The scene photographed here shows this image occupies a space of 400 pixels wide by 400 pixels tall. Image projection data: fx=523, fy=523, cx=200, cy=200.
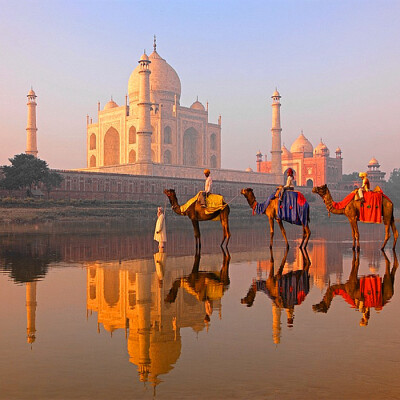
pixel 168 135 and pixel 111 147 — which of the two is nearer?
pixel 168 135

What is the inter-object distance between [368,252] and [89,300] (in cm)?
806

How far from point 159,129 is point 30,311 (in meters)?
53.1

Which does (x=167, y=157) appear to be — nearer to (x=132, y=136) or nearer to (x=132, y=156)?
(x=132, y=156)

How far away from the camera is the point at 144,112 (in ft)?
162

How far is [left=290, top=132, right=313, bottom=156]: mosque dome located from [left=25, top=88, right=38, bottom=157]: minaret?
124 feet

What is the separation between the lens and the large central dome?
195ft

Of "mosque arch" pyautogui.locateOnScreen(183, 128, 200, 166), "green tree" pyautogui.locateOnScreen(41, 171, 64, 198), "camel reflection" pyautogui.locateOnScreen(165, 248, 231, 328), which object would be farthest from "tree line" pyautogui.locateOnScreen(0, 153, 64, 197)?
"camel reflection" pyautogui.locateOnScreen(165, 248, 231, 328)

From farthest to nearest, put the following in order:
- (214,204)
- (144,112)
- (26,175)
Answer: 1. (144,112)
2. (26,175)
3. (214,204)

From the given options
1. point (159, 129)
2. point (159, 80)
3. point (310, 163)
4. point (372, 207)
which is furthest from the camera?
point (310, 163)

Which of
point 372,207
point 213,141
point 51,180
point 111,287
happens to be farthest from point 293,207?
point 213,141

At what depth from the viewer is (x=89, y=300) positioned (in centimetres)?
611

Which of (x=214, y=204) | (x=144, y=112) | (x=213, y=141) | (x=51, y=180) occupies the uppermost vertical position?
(x=144, y=112)

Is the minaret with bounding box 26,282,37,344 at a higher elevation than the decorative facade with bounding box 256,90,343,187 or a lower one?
lower

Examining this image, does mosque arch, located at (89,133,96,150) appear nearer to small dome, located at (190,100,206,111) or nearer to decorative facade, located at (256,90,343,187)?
small dome, located at (190,100,206,111)
